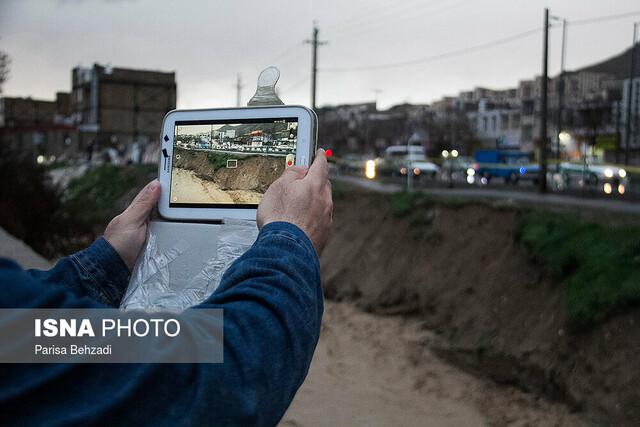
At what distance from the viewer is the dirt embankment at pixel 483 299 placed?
7024mm

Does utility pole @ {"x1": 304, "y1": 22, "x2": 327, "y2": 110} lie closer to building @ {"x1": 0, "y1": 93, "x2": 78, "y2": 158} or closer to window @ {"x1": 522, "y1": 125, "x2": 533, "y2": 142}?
building @ {"x1": 0, "y1": 93, "x2": 78, "y2": 158}

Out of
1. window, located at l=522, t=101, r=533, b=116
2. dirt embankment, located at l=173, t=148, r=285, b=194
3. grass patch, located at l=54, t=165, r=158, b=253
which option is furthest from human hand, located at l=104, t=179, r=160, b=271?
window, located at l=522, t=101, r=533, b=116

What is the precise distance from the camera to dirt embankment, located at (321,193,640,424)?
702 centimetres

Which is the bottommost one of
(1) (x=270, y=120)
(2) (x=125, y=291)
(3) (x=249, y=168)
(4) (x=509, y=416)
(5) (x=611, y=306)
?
(4) (x=509, y=416)

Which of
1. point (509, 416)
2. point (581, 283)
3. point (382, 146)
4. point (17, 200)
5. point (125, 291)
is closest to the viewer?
point (125, 291)

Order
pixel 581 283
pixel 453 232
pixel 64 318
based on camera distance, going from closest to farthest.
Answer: pixel 64 318
pixel 581 283
pixel 453 232

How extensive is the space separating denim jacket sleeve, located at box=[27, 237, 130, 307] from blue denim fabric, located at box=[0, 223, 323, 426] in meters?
0.67

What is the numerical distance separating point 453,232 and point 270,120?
11310 millimetres

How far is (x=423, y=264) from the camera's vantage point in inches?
506

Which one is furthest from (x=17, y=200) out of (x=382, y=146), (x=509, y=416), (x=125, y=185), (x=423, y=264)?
(x=382, y=146)

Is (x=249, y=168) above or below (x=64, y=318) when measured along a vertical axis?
above

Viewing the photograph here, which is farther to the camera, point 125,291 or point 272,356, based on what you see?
point 125,291

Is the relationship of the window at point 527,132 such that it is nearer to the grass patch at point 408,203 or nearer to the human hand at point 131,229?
the grass patch at point 408,203

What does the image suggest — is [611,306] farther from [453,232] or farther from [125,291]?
[125,291]
